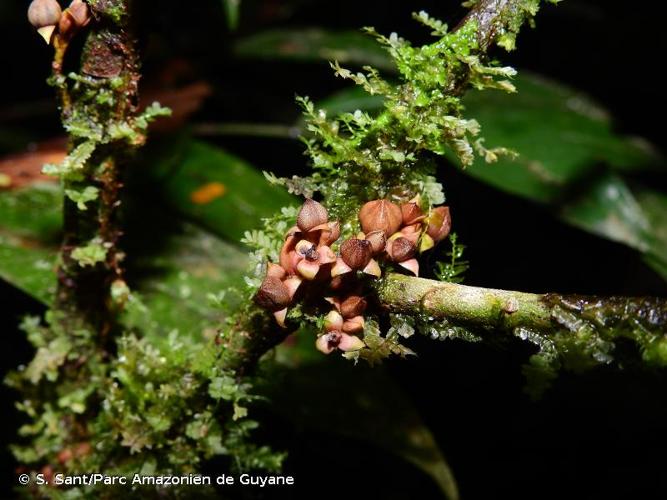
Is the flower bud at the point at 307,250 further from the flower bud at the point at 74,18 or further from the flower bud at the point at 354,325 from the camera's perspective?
the flower bud at the point at 74,18

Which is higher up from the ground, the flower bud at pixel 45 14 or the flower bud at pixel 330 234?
the flower bud at pixel 45 14

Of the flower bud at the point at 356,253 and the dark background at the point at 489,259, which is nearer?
the flower bud at the point at 356,253

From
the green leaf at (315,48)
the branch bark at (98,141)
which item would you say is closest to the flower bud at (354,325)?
the branch bark at (98,141)

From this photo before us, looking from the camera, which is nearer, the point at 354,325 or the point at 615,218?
the point at 354,325

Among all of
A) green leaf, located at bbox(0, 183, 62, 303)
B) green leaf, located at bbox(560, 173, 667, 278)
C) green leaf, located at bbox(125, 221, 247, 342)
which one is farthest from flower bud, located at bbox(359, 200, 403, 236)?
green leaf, located at bbox(560, 173, 667, 278)

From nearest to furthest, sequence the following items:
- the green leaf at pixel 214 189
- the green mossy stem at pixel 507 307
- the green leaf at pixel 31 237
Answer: the green mossy stem at pixel 507 307 → the green leaf at pixel 31 237 → the green leaf at pixel 214 189

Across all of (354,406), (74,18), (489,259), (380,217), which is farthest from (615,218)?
(74,18)

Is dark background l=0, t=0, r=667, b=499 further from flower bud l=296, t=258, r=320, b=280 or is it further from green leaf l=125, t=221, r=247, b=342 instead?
green leaf l=125, t=221, r=247, b=342

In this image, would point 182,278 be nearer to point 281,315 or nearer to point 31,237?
point 31,237
